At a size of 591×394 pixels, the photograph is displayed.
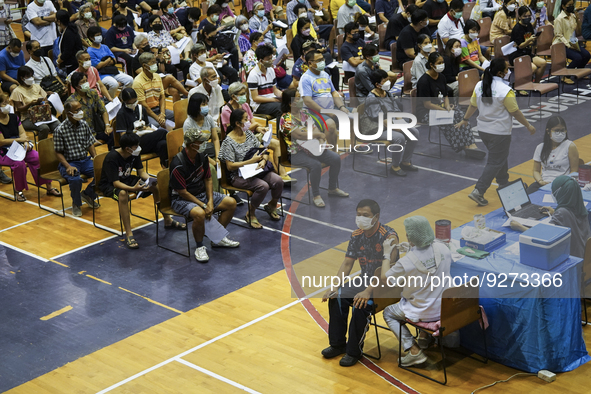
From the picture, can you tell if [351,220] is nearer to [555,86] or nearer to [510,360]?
[510,360]

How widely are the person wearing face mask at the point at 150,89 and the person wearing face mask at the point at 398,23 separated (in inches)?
222

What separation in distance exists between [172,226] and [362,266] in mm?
3584

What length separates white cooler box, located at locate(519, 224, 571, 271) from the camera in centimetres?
581

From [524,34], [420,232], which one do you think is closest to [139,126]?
→ [420,232]

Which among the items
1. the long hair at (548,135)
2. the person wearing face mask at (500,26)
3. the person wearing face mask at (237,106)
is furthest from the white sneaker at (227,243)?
the person wearing face mask at (500,26)

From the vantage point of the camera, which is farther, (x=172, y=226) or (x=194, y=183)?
(x=172, y=226)

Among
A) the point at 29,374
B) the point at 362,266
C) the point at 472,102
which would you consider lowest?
the point at 29,374

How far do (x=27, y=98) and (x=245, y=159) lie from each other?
12.4 ft

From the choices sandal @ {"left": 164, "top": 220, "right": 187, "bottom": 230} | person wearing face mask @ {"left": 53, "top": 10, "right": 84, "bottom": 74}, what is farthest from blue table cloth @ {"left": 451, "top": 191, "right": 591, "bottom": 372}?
person wearing face mask @ {"left": 53, "top": 10, "right": 84, "bottom": 74}

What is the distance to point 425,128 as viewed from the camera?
21.7 ft

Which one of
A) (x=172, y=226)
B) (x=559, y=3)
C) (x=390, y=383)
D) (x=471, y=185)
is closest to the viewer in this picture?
(x=390, y=383)

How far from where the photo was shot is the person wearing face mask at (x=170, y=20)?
13.7 m

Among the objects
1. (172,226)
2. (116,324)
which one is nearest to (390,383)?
(116,324)

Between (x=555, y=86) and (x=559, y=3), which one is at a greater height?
(x=559, y=3)
